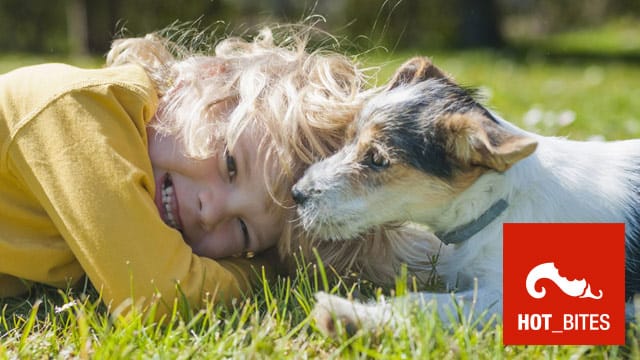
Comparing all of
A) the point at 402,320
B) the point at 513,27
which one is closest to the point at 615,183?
the point at 402,320

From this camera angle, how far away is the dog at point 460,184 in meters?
2.90

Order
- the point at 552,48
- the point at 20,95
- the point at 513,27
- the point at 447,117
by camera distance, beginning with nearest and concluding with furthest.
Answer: the point at 447,117, the point at 20,95, the point at 552,48, the point at 513,27

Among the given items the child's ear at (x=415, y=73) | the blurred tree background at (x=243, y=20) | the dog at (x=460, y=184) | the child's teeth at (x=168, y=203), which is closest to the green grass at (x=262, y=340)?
the dog at (x=460, y=184)

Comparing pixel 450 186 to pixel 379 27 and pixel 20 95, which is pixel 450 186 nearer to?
pixel 20 95

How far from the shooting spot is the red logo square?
101 inches

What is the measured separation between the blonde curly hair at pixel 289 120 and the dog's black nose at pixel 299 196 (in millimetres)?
178

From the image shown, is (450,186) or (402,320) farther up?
(450,186)

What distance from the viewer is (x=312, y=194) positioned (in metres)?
3.07

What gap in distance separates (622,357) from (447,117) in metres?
0.94

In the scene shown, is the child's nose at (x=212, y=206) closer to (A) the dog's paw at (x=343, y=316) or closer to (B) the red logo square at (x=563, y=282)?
(A) the dog's paw at (x=343, y=316)

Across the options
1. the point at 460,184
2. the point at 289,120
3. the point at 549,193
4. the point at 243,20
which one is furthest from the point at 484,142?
the point at 243,20

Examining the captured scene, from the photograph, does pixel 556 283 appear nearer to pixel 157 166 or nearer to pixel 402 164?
pixel 402 164

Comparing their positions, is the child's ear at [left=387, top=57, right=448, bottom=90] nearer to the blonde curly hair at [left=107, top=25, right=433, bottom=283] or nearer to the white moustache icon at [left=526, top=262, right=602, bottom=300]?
the blonde curly hair at [left=107, top=25, right=433, bottom=283]

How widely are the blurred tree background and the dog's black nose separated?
12.0 meters
